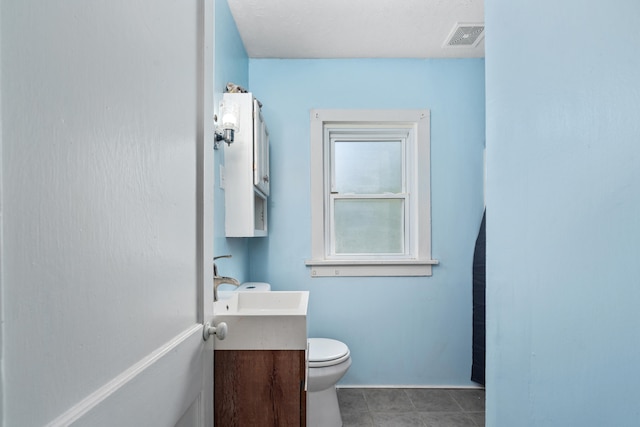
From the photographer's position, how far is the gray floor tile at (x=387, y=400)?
2.13 metres

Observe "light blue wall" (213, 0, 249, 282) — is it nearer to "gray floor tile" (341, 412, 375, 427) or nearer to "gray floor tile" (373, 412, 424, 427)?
"gray floor tile" (341, 412, 375, 427)

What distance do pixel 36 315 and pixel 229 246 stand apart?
1.53 m

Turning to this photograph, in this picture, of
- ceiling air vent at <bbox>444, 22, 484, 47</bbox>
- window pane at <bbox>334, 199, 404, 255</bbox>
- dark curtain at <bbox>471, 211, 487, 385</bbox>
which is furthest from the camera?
window pane at <bbox>334, 199, 404, 255</bbox>

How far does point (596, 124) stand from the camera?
0.77 metres

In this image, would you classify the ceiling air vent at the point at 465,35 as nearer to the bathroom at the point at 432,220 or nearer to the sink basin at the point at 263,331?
the bathroom at the point at 432,220

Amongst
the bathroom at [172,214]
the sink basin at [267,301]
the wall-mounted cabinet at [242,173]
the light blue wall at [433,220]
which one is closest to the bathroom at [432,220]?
the light blue wall at [433,220]

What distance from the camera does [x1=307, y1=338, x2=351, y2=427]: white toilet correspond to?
5.81ft

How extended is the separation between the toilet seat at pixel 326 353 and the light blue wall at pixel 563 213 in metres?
0.83

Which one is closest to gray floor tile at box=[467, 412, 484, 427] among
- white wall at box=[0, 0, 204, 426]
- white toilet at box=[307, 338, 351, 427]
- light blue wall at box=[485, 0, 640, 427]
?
white toilet at box=[307, 338, 351, 427]

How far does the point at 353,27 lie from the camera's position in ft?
6.87

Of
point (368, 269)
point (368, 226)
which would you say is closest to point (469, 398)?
point (368, 269)

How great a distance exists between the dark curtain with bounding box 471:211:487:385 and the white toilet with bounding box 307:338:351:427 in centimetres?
101

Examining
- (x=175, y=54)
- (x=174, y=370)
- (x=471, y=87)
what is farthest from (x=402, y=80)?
(x=174, y=370)

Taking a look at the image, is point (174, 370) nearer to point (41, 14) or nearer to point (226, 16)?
point (41, 14)
